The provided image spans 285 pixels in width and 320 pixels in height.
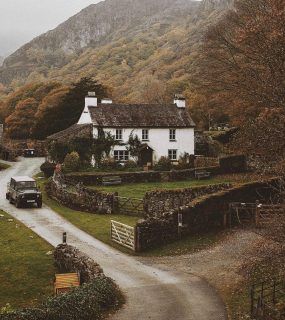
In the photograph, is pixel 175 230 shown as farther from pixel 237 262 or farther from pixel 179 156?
pixel 179 156

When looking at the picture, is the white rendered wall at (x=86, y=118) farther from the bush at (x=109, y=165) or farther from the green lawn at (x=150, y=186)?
the green lawn at (x=150, y=186)

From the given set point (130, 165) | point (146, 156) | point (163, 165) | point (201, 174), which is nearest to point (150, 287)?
point (201, 174)

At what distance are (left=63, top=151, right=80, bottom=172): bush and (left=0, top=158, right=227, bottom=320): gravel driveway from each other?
19.7 m

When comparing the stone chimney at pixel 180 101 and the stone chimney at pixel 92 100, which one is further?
the stone chimney at pixel 180 101

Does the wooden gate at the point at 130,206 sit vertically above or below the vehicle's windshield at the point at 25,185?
below

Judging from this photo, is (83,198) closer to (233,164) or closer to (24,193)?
(24,193)

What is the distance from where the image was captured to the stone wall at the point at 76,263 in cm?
1878

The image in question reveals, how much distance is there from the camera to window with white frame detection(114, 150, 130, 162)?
55969mm

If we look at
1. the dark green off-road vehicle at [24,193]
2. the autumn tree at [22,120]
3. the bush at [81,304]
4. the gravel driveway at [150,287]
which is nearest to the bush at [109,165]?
the dark green off-road vehicle at [24,193]

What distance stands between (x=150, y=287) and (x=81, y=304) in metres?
5.18

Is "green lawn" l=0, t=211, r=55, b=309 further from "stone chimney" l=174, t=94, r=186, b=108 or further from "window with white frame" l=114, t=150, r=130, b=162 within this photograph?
"stone chimney" l=174, t=94, r=186, b=108

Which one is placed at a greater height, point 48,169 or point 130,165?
point 130,165

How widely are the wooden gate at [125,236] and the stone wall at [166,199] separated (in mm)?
4504

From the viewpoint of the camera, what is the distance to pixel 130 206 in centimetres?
3481
